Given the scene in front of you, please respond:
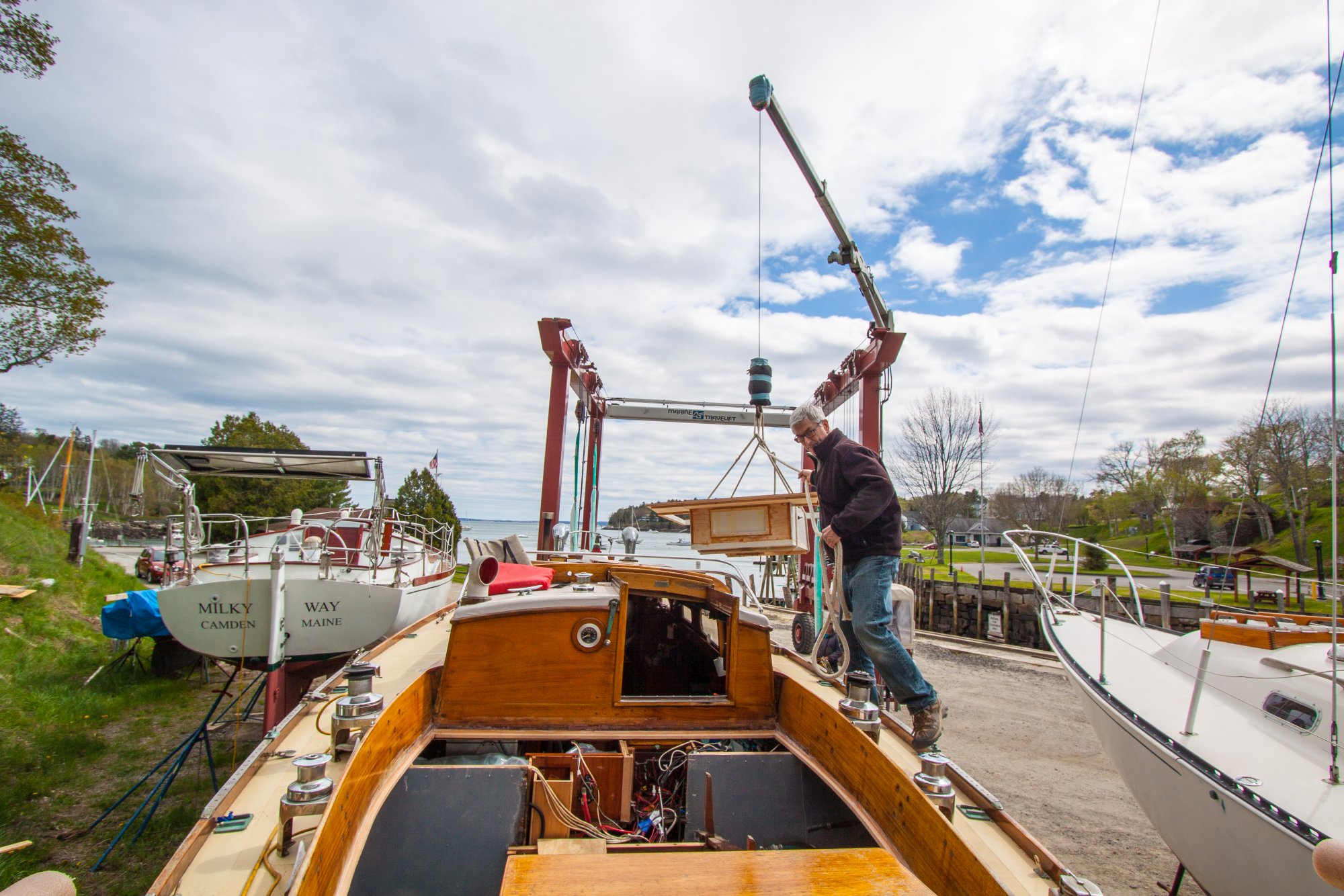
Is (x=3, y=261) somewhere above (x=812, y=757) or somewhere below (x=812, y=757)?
above

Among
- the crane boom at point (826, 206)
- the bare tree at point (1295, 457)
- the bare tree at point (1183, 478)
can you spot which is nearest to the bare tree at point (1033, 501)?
the bare tree at point (1183, 478)

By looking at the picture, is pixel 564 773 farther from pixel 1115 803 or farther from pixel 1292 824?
pixel 1115 803

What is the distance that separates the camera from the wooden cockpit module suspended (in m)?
3.72

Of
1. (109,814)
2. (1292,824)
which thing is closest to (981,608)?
(1292,824)

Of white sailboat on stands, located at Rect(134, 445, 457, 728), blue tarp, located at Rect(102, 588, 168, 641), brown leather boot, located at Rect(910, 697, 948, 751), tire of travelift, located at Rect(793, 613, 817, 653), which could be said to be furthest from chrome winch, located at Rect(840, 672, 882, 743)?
blue tarp, located at Rect(102, 588, 168, 641)

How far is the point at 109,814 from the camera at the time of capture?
466 centimetres

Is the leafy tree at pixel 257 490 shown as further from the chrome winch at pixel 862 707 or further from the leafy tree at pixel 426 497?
the chrome winch at pixel 862 707

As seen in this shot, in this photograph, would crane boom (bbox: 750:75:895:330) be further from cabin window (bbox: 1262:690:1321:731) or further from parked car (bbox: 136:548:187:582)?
parked car (bbox: 136:548:187:582)

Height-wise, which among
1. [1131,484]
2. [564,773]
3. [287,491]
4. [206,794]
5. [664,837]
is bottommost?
[206,794]

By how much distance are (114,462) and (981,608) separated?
5620 centimetres

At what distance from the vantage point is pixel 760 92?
30.0 feet

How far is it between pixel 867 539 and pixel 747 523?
70 cm

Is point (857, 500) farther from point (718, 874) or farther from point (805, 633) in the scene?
point (805, 633)

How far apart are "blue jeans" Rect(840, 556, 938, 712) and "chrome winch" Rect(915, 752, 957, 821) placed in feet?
3.27
